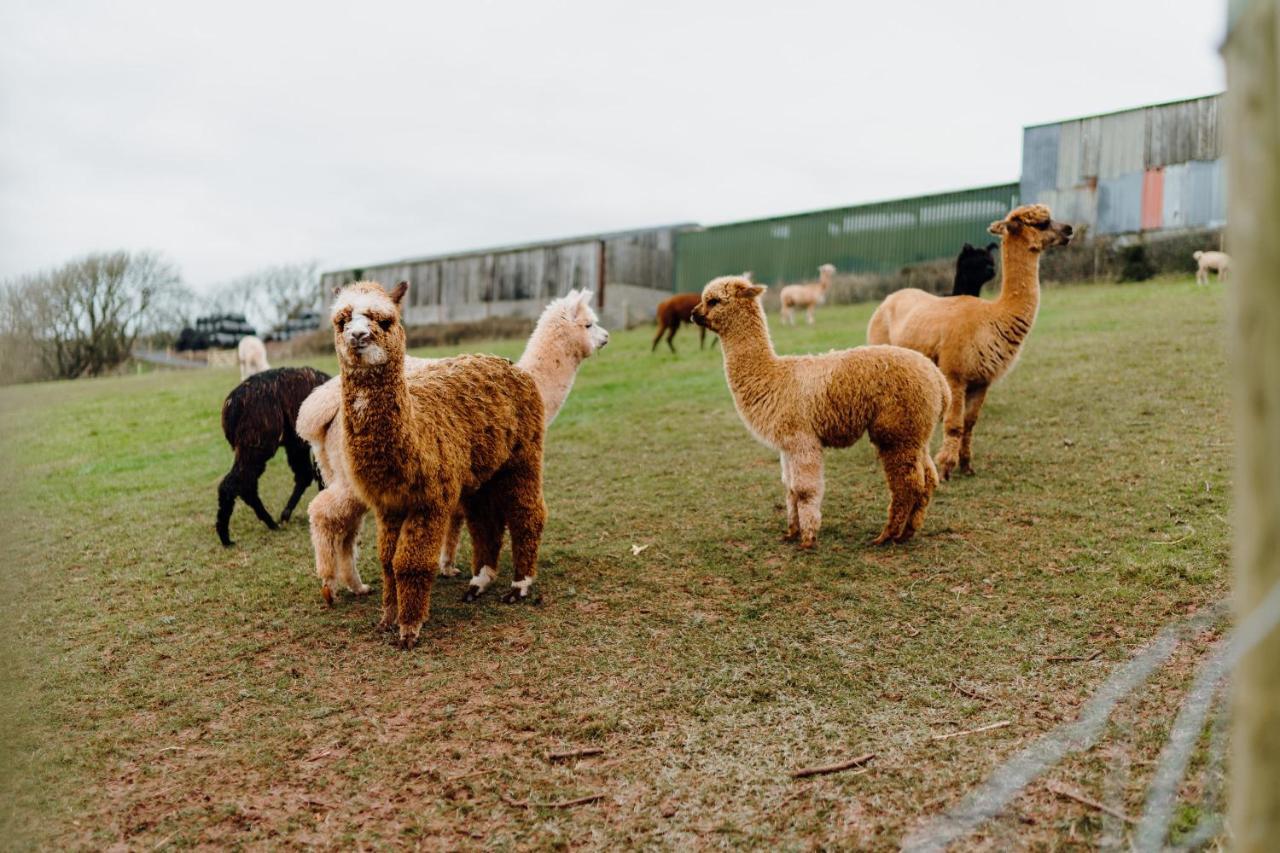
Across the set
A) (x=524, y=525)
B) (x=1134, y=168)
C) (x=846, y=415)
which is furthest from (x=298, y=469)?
(x=1134, y=168)

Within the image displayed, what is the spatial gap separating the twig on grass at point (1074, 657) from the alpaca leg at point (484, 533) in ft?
10.1

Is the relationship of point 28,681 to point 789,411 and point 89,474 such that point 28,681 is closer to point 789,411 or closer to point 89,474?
point 789,411

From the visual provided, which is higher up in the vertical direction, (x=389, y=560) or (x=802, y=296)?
(x=802, y=296)

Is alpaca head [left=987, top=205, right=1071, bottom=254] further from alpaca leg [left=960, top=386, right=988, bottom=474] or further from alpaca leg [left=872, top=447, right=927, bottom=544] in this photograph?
alpaca leg [left=872, top=447, right=927, bottom=544]

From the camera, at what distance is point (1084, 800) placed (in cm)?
291

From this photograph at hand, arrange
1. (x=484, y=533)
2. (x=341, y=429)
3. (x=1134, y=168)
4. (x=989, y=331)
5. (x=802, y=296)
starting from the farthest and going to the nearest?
(x=1134, y=168) < (x=802, y=296) < (x=989, y=331) < (x=484, y=533) < (x=341, y=429)

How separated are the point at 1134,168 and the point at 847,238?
295 inches

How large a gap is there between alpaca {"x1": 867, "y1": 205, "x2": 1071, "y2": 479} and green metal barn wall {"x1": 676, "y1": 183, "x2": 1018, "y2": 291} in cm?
1752

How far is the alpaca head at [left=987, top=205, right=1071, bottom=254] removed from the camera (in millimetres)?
7344

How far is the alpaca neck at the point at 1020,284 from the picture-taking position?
7293 mm

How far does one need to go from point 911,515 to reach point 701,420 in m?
→ 5.27

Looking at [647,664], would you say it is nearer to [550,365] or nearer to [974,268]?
[550,365]

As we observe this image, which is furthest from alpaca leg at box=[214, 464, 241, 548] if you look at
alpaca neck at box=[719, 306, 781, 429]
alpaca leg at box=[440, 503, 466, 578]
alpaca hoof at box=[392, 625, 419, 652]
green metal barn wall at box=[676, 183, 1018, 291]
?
green metal barn wall at box=[676, 183, 1018, 291]

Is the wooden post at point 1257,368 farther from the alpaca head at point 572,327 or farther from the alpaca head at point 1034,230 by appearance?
the alpaca head at point 1034,230
